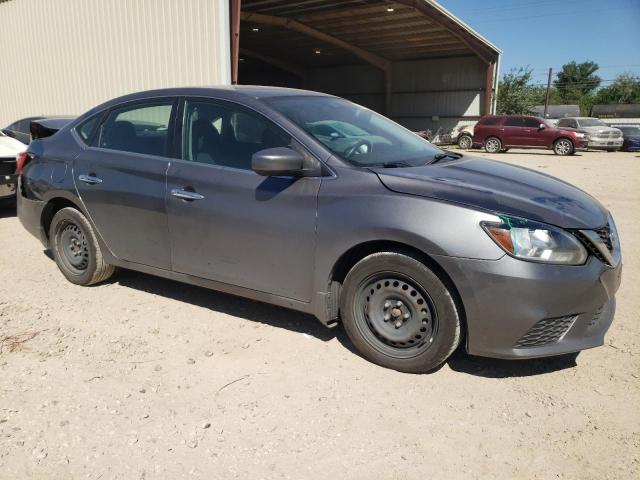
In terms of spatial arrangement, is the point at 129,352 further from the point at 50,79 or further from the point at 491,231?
the point at 50,79

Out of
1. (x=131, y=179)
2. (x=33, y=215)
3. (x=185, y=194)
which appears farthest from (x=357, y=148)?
(x=33, y=215)

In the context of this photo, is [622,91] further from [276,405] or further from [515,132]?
[276,405]

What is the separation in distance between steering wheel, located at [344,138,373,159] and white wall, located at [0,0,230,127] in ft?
32.6

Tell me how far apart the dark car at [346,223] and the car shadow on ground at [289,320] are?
0.33 meters

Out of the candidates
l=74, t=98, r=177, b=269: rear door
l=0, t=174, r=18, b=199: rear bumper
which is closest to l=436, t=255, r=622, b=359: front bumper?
Answer: l=74, t=98, r=177, b=269: rear door

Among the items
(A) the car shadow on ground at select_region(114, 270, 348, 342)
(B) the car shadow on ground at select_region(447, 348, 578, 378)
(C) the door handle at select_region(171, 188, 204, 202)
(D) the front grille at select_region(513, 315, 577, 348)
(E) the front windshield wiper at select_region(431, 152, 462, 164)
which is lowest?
(B) the car shadow on ground at select_region(447, 348, 578, 378)

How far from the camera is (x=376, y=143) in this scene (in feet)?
11.8

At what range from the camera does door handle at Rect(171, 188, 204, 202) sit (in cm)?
353

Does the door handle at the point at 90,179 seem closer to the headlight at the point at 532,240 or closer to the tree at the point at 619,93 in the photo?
the headlight at the point at 532,240

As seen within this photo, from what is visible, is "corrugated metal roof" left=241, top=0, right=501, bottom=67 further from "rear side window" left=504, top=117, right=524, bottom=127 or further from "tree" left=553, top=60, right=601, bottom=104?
"tree" left=553, top=60, right=601, bottom=104

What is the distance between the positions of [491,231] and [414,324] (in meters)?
0.69

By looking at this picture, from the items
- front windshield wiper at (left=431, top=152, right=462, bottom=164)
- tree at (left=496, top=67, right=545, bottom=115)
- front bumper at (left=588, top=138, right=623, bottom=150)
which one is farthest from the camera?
tree at (left=496, top=67, right=545, bottom=115)

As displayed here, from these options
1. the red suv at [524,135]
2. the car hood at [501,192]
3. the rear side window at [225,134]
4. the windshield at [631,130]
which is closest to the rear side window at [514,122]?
the red suv at [524,135]

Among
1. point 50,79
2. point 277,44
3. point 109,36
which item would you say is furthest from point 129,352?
point 277,44
